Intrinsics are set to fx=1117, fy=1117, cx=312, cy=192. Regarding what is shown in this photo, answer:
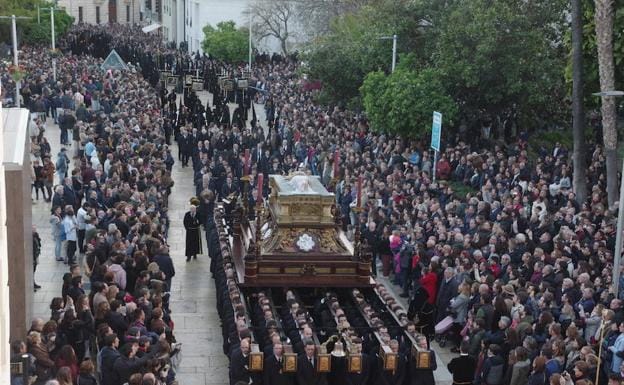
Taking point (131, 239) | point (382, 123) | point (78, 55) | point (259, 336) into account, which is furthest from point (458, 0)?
point (78, 55)

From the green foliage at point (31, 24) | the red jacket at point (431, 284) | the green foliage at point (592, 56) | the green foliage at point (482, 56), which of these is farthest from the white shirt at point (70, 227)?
the green foliage at point (31, 24)

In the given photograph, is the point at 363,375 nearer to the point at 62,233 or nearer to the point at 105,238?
the point at 105,238

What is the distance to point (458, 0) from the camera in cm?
3488

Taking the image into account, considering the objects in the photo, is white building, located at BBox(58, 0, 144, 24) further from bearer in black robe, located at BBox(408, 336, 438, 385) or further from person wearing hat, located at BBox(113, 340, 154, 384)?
person wearing hat, located at BBox(113, 340, 154, 384)

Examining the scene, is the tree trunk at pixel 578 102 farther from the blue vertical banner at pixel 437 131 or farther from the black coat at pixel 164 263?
the black coat at pixel 164 263

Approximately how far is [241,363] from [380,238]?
8.03m

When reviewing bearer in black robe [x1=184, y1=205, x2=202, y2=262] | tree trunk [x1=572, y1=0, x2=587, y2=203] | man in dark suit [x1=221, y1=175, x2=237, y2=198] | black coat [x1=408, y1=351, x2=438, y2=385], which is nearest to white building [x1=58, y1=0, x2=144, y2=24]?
man in dark suit [x1=221, y1=175, x2=237, y2=198]

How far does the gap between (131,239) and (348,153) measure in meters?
10.7

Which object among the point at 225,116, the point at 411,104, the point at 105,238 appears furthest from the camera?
the point at 225,116

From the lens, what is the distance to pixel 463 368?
15.1 meters

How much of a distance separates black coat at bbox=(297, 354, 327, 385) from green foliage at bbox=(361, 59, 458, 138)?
17496 mm

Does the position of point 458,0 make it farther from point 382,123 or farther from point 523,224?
point 523,224

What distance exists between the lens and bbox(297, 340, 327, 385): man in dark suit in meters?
14.6

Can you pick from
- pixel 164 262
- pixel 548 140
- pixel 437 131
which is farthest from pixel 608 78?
pixel 164 262
